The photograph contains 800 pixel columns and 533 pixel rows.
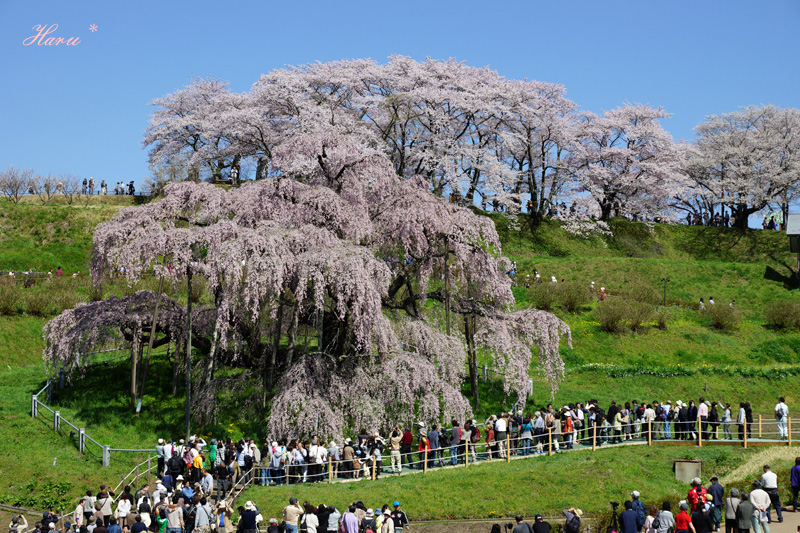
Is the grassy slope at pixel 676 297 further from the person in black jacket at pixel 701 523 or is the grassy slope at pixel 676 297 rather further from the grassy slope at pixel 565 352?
the person in black jacket at pixel 701 523

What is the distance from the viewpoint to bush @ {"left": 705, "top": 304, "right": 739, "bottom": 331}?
49.8 m

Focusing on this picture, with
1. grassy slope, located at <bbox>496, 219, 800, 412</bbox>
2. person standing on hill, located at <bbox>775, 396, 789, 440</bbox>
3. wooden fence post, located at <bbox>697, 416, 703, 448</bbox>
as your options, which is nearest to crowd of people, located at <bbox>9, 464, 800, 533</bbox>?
wooden fence post, located at <bbox>697, 416, 703, 448</bbox>

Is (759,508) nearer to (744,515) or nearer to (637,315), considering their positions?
(744,515)

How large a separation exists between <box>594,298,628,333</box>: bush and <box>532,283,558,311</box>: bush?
3.35 meters

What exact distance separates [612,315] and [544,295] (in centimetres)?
464

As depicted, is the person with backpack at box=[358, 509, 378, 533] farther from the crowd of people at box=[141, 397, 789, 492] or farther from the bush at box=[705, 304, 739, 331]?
the bush at box=[705, 304, 739, 331]

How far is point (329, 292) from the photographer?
29.1 metres

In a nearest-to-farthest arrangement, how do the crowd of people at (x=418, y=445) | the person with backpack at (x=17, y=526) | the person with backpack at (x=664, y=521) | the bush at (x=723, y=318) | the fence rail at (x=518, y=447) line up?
the person with backpack at (x=664, y=521) → the person with backpack at (x=17, y=526) → the crowd of people at (x=418, y=445) → the fence rail at (x=518, y=447) → the bush at (x=723, y=318)

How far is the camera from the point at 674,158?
71.9 m

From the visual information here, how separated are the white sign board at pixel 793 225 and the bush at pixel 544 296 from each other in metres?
20.5

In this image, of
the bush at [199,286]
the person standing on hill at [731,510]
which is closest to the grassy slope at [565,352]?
the person standing on hill at [731,510]

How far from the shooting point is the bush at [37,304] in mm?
45844

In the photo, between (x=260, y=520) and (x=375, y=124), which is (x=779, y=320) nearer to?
(x=375, y=124)

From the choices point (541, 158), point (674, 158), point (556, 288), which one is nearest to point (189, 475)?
point (556, 288)
